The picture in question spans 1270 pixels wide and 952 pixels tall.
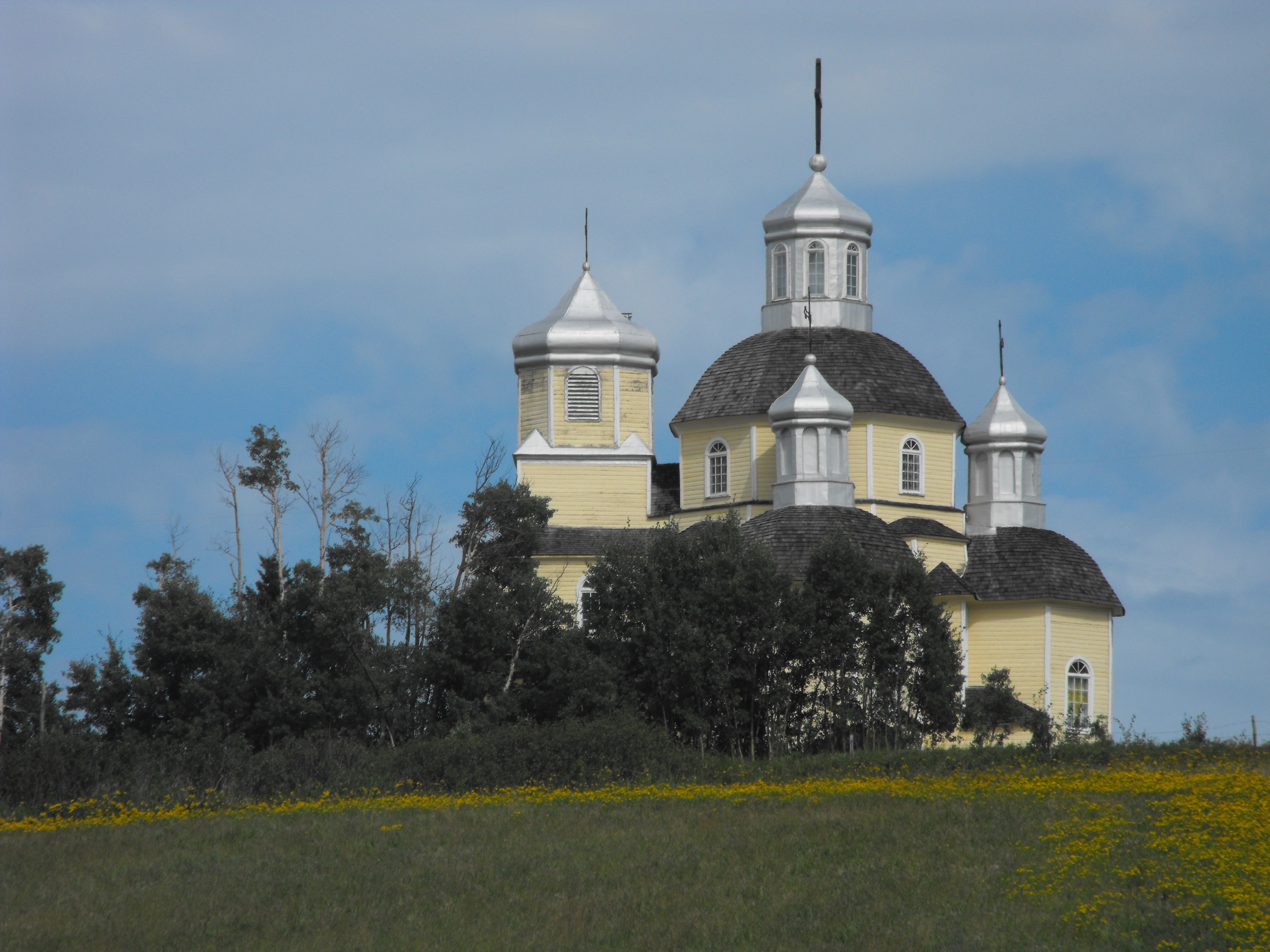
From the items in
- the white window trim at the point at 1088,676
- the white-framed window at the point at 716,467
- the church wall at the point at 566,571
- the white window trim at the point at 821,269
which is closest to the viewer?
the white window trim at the point at 1088,676

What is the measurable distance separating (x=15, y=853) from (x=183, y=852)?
207cm

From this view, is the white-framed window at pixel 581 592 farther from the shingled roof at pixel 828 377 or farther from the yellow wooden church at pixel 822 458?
the shingled roof at pixel 828 377

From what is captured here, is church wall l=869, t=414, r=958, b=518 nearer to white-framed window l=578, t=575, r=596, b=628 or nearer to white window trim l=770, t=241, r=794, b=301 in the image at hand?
white window trim l=770, t=241, r=794, b=301

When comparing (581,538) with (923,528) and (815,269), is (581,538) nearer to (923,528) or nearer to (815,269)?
(923,528)

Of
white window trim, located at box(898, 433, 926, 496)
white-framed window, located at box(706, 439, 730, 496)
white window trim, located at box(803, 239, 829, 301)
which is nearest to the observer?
white window trim, located at box(898, 433, 926, 496)

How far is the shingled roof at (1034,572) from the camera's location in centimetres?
3959

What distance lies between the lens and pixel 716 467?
41781 millimetres

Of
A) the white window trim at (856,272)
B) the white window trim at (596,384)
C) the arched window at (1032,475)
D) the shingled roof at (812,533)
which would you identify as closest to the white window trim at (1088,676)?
the arched window at (1032,475)

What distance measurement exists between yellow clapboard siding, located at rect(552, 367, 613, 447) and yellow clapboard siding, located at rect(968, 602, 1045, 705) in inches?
381

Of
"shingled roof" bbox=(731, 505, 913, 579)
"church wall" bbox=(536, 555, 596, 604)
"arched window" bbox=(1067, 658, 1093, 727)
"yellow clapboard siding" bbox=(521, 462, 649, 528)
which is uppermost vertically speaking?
"yellow clapboard siding" bbox=(521, 462, 649, 528)

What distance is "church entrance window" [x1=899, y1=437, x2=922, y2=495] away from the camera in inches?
1615

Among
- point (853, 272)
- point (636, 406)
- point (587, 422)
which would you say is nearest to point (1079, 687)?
point (853, 272)

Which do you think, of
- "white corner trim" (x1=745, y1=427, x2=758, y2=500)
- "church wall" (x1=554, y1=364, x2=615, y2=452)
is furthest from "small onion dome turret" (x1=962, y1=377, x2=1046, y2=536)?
"church wall" (x1=554, y1=364, x2=615, y2=452)

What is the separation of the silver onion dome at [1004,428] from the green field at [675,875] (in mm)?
18907
